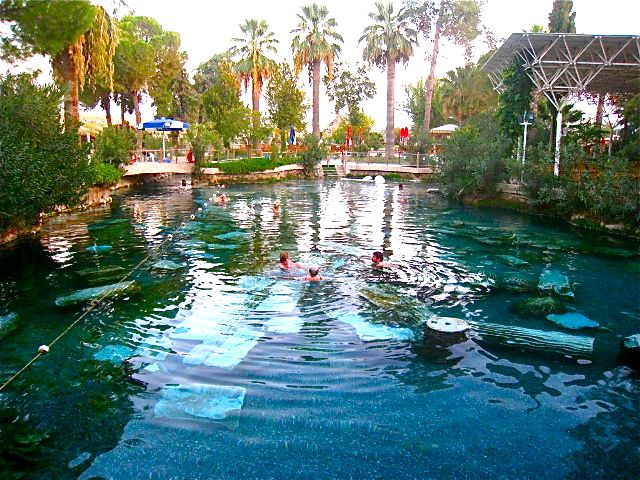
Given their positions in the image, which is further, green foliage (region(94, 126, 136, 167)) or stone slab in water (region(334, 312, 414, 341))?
green foliage (region(94, 126, 136, 167))

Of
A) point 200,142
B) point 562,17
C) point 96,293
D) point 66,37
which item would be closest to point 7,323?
point 96,293

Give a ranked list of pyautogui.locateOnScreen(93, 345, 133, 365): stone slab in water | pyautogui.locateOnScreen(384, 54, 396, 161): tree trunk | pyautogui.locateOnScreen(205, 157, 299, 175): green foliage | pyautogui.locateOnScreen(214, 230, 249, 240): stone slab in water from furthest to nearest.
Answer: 1. pyautogui.locateOnScreen(384, 54, 396, 161): tree trunk
2. pyautogui.locateOnScreen(205, 157, 299, 175): green foliage
3. pyautogui.locateOnScreen(214, 230, 249, 240): stone slab in water
4. pyautogui.locateOnScreen(93, 345, 133, 365): stone slab in water

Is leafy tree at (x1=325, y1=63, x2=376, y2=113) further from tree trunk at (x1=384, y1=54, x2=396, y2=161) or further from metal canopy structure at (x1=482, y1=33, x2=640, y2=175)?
metal canopy structure at (x1=482, y1=33, x2=640, y2=175)

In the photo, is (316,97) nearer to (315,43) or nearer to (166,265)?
(315,43)

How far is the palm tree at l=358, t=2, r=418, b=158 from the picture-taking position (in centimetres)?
4831

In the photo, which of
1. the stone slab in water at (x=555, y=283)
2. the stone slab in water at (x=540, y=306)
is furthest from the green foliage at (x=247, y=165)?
the stone slab in water at (x=540, y=306)

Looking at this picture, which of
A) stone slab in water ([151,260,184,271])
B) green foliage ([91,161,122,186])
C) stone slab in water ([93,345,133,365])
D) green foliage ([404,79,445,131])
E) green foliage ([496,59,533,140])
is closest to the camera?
stone slab in water ([93,345,133,365])

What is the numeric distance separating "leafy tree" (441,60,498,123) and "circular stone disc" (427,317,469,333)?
140ft

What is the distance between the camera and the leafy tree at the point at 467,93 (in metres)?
48.2

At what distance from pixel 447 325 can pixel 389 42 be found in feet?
147

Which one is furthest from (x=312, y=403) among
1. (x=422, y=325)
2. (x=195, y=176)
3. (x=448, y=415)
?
(x=195, y=176)

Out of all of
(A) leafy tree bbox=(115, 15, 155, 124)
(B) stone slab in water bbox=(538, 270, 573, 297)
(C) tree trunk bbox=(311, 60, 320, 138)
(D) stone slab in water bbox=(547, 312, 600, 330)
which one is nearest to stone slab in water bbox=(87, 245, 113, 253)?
(B) stone slab in water bbox=(538, 270, 573, 297)

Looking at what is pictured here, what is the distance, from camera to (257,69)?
47.8 metres

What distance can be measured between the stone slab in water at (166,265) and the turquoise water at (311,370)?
3.4 inches
